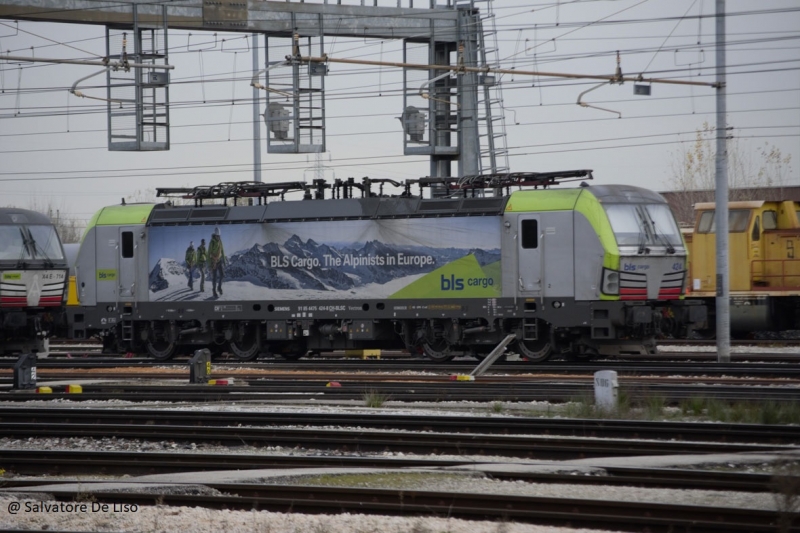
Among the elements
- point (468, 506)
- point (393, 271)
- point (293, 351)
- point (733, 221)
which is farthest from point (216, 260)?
point (468, 506)

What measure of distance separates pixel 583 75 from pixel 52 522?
1539 centimetres

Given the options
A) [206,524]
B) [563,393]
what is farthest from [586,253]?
[206,524]

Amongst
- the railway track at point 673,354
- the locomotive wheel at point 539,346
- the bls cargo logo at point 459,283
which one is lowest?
the railway track at point 673,354

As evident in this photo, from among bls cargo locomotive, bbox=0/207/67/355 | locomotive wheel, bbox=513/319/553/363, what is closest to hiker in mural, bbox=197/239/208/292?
bls cargo locomotive, bbox=0/207/67/355

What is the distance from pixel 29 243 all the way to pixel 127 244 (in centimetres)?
264

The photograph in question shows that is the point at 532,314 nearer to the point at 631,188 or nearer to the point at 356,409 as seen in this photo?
the point at 631,188

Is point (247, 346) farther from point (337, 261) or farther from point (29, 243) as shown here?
point (29, 243)

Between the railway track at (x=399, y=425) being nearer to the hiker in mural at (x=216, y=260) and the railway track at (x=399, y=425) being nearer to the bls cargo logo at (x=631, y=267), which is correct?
the bls cargo logo at (x=631, y=267)

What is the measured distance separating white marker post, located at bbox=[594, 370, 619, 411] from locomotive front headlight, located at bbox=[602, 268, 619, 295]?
7.00m

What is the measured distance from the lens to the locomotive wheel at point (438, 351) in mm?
23828

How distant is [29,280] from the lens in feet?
86.5

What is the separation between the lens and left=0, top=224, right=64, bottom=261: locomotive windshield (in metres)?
26.4

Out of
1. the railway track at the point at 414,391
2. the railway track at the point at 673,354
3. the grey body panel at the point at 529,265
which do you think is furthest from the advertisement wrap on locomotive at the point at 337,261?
the railway track at the point at 414,391

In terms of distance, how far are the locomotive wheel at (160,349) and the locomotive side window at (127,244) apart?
239cm
